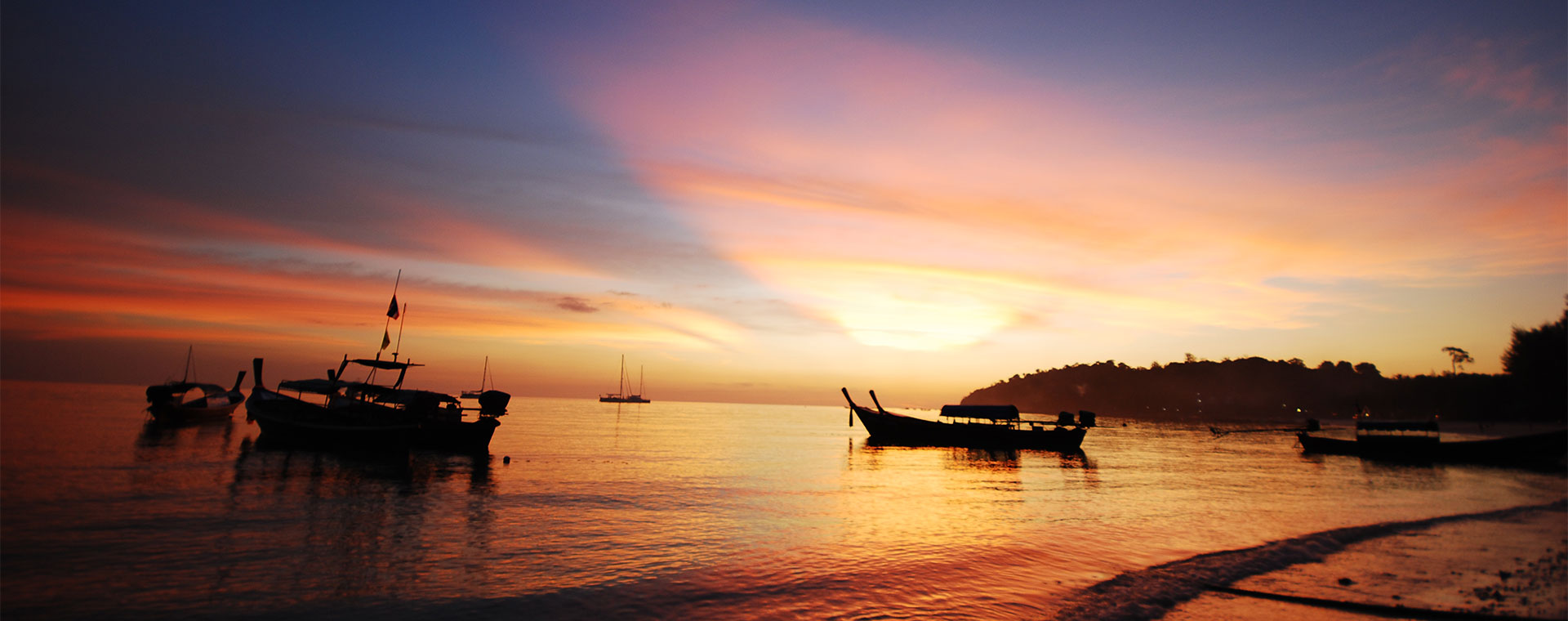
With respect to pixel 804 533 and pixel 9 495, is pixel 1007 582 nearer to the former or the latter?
pixel 804 533

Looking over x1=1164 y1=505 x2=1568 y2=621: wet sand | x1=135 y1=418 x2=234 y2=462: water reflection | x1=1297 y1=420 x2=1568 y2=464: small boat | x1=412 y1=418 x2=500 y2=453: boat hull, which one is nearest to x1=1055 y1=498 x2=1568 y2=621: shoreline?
x1=1164 y1=505 x2=1568 y2=621: wet sand

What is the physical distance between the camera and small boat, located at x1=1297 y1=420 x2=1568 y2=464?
1927 inches

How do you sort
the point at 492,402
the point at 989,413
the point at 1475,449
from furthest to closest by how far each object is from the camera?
1. the point at 989,413
2. the point at 1475,449
3. the point at 492,402

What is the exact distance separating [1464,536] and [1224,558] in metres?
9.72

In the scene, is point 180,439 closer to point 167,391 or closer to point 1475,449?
point 167,391

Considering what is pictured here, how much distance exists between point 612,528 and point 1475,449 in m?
66.9

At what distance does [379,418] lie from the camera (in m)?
45.5

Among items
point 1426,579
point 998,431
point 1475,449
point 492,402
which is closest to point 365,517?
point 492,402

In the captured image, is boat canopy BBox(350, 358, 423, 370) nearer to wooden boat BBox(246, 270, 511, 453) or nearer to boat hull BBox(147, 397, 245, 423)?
wooden boat BBox(246, 270, 511, 453)

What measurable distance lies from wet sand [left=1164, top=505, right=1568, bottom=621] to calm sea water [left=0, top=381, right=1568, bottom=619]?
8.93 feet

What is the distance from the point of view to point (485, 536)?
20500 millimetres

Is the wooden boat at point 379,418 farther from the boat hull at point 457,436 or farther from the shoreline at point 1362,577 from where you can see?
the shoreline at point 1362,577

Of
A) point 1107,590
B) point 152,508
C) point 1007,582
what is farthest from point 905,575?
point 152,508

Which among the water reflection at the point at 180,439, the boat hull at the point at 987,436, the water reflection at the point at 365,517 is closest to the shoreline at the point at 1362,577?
the water reflection at the point at 365,517
